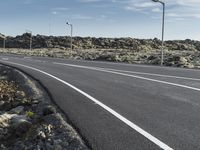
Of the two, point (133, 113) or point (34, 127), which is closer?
point (34, 127)

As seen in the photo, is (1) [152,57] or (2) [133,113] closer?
(2) [133,113]

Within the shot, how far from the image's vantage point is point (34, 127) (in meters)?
9.02

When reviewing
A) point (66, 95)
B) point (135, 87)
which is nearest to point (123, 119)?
point (66, 95)

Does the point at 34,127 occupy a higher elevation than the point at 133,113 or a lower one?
lower

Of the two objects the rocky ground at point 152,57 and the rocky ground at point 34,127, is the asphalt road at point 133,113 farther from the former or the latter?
the rocky ground at point 152,57

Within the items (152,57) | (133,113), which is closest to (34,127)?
(133,113)

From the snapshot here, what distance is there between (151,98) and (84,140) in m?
5.20

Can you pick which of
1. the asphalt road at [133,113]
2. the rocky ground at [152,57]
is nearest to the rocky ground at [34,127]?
the asphalt road at [133,113]

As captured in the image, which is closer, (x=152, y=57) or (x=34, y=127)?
(x=34, y=127)

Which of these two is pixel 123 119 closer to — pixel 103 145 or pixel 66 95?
pixel 103 145

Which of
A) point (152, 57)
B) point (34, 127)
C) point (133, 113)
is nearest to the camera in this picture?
point (34, 127)

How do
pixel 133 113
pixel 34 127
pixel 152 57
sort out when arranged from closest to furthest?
pixel 34 127, pixel 133 113, pixel 152 57

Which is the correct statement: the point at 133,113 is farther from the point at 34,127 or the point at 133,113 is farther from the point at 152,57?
the point at 152,57

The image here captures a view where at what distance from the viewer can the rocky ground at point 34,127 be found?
7.83 metres
